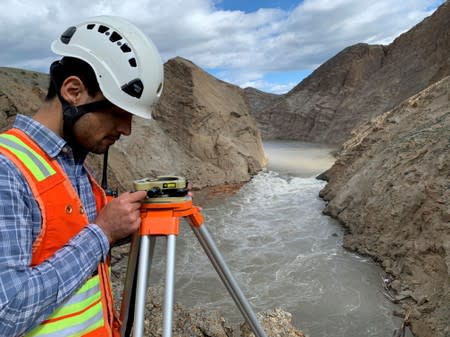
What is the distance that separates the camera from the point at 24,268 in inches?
35.2

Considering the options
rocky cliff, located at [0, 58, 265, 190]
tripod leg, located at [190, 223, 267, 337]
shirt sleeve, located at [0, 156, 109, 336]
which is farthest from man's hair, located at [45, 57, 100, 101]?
rocky cliff, located at [0, 58, 265, 190]

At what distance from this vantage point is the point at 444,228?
15.3 feet

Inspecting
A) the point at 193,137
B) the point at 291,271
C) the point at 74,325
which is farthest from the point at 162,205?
the point at 193,137

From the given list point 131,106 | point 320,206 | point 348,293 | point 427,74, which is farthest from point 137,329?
point 427,74

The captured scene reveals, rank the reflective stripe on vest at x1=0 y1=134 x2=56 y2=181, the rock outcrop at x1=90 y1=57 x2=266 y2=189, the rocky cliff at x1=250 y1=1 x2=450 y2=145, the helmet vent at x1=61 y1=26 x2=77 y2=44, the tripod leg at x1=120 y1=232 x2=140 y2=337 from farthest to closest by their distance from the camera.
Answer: the rocky cliff at x1=250 y1=1 x2=450 y2=145
the rock outcrop at x1=90 y1=57 x2=266 y2=189
the tripod leg at x1=120 y1=232 x2=140 y2=337
the helmet vent at x1=61 y1=26 x2=77 y2=44
the reflective stripe on vest at x1=0 y1=134 x2=56 y2=181

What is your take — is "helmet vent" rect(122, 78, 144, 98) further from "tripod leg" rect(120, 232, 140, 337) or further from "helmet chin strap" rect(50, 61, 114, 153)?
"tripod leg" rect(120, 232, 140, 337)

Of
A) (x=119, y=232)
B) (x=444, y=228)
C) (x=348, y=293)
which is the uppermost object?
(x=119, y=232)

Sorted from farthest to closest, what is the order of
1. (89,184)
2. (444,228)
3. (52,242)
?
(444,228) → (89,184) → (52,242)

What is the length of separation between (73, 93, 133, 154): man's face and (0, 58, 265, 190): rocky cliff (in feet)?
29.4

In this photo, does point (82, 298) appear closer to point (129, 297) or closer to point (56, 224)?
point (56, 224)

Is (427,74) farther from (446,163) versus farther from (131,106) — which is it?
(131,106)

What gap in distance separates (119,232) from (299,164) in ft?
47.3

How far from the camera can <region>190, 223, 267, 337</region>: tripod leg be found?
142 centimetres

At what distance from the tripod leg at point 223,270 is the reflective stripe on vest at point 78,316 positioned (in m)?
0.40
